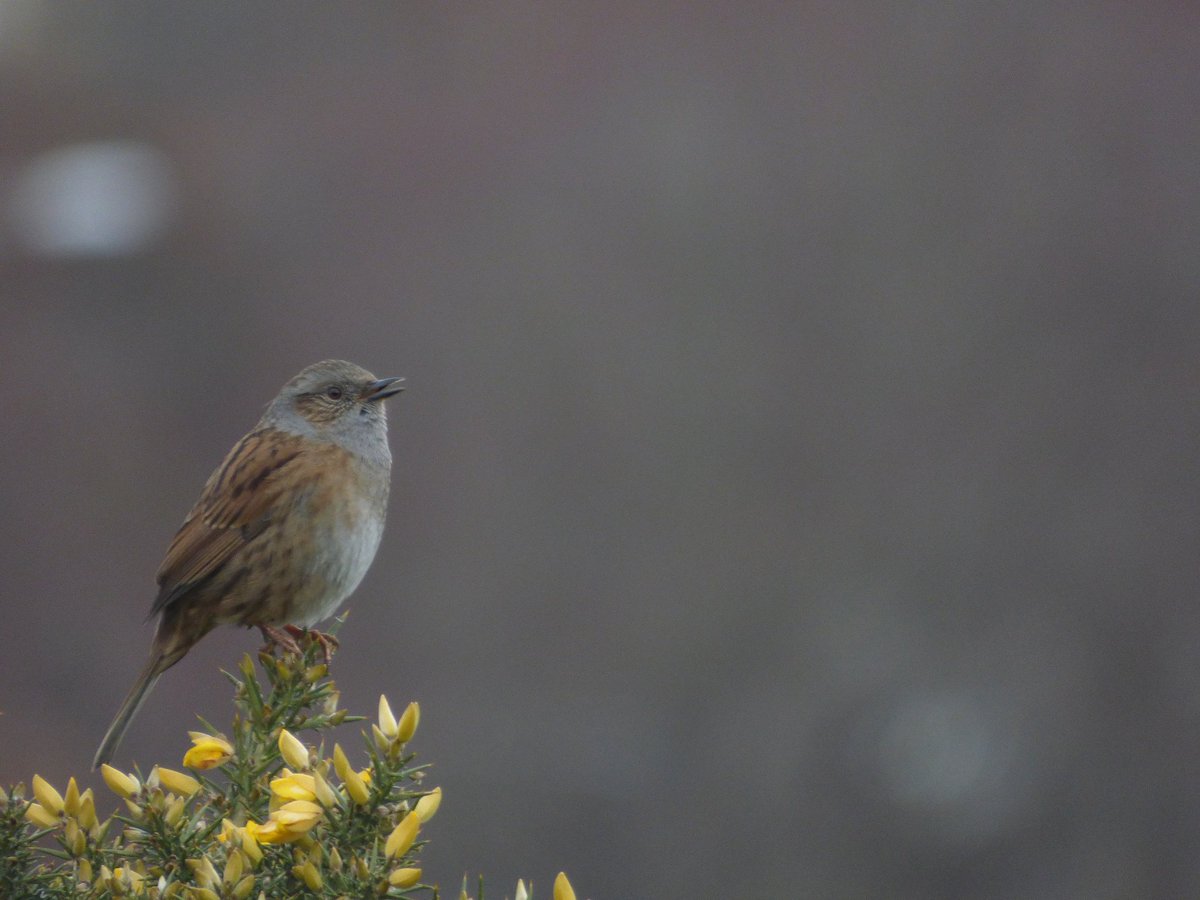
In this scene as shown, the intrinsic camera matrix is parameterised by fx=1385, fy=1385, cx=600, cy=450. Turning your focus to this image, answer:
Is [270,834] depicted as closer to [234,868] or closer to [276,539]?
[234,868]

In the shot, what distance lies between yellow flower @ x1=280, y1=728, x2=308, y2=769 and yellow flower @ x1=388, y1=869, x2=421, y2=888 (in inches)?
11.4

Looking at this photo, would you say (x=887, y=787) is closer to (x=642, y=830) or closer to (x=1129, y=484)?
(x=642, y=830)

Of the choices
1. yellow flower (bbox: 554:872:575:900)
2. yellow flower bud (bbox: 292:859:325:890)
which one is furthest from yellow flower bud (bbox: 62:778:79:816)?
yellow flower (bbox: 554:872:575:900)

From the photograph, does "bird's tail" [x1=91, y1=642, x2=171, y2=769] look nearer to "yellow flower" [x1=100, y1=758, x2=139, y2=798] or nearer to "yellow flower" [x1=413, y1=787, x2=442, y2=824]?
"yellow flower" [x1=100, y1=758, x2=139, y2=798]

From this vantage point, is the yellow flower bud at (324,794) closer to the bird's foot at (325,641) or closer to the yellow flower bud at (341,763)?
the yellow flower bud at (341,763)

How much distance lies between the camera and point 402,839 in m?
2.26

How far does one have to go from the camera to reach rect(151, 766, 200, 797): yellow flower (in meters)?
2.55

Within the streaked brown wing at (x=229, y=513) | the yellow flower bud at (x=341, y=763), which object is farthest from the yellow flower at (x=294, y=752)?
the streaked brown wing at (x=229, y=513)

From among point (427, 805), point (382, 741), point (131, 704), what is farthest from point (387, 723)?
point (131, 704)

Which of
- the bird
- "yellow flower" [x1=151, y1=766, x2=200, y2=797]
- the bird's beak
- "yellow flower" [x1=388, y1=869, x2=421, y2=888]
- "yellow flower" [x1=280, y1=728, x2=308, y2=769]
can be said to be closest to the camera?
"yellow flower" [x1=388, y1=869, x2=421, y2=888]

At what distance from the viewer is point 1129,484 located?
12383 mm

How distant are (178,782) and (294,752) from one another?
0.97 ft

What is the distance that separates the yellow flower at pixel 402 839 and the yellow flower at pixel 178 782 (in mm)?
508

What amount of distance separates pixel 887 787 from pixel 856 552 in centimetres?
247
